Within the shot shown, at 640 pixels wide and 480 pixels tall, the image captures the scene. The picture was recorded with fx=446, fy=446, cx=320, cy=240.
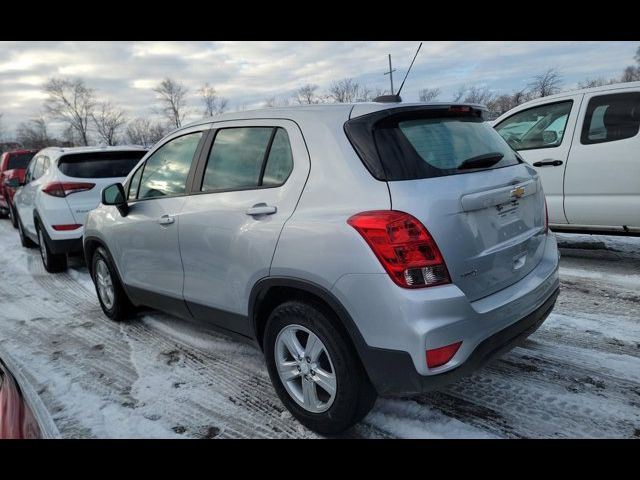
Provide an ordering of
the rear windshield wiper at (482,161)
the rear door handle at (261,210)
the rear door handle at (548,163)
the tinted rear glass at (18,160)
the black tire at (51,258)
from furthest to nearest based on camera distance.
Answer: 1. the tinted rear glass at (18,160)
2. the black tire at (51,258)
3. the rear door handle at (548,163)
4. the rear door handle at (261,210)
5. the rear windshield wiper at (482,161)

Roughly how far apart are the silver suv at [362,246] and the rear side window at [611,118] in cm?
284

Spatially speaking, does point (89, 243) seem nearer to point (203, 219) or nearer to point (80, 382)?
point (80, 382)

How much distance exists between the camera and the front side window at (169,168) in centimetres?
321

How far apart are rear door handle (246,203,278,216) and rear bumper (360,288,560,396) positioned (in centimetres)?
90

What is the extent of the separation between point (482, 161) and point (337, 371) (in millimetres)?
1349

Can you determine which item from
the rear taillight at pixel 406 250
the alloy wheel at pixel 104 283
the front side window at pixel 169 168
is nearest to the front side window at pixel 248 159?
the front side window at pixel 169 168

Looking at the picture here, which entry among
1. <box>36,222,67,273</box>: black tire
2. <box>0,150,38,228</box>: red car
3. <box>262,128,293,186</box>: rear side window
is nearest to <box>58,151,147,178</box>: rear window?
<box>36,222,67,273</box>: black tire

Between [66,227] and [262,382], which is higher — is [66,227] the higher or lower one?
the higher one

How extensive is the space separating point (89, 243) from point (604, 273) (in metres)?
5.35

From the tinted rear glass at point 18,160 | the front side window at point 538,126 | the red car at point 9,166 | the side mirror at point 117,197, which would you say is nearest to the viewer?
the side mirror at point 117,197

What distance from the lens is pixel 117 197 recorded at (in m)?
3.69

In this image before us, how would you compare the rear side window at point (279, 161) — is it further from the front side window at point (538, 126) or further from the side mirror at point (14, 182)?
the side mirror at point (14, 182)

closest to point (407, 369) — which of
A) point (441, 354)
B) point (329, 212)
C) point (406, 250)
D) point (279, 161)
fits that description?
point (441, 354)

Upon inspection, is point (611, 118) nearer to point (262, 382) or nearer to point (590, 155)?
point (590, 155)
